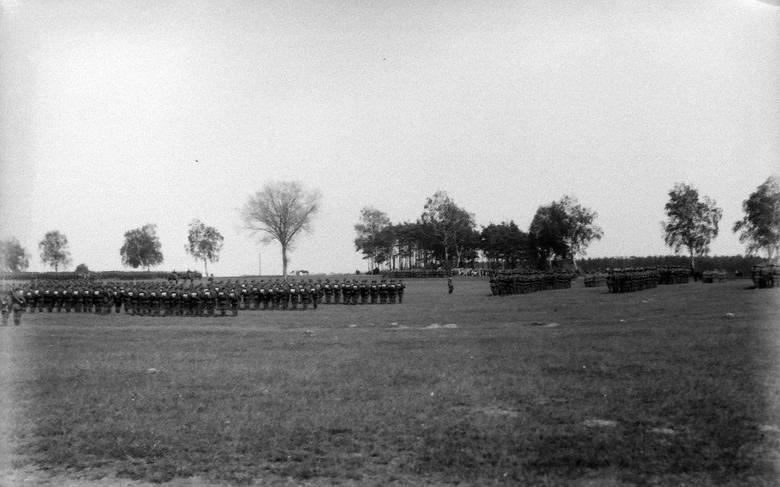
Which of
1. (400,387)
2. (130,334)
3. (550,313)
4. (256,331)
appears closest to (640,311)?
(550,313)

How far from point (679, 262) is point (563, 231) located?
19.3 metres

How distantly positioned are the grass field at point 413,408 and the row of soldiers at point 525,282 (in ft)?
80.0

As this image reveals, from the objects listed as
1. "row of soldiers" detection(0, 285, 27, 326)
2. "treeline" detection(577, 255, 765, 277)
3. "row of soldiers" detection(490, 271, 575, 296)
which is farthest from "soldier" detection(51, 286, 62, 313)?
"treeline" detection(577, 255, 765, 277)

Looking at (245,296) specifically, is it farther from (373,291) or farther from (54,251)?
(54,251)

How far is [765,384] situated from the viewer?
905cm

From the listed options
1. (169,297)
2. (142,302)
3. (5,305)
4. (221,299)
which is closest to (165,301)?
(169,297)

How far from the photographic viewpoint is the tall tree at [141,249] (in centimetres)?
11375

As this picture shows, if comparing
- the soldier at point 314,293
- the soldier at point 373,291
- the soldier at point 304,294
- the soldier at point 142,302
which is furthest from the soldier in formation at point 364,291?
the soldier at point 142,302

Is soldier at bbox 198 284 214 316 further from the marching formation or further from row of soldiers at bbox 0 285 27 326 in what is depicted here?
the marching formation

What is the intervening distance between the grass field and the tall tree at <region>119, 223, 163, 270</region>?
104m

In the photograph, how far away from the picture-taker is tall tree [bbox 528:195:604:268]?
88.7m

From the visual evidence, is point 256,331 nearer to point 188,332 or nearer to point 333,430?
point 188,332

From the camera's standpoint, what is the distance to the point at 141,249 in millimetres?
113500

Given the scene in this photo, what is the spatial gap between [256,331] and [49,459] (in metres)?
13.1
